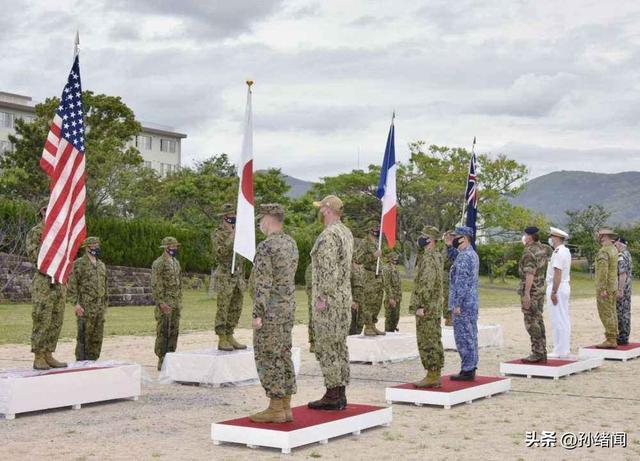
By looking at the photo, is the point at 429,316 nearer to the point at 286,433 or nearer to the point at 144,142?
the point at 286,433

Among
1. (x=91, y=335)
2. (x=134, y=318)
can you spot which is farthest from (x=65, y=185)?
(x=134, y=318)

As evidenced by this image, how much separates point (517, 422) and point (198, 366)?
177 inches

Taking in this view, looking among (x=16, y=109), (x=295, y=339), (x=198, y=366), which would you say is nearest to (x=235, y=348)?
(x=198, y=366)

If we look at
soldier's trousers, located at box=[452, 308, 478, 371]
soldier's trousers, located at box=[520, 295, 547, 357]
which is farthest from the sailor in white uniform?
soldier's trousers, located at box=[452, 308, 478, 371]

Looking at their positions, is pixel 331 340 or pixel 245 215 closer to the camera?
pixel 331 340

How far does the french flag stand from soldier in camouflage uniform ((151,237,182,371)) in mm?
3136

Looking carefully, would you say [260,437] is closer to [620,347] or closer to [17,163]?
[620,347]

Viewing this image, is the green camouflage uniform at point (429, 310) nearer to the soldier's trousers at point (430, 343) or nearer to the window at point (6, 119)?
the soldier's trousers at point (430, 343)

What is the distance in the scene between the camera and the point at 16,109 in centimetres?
7019

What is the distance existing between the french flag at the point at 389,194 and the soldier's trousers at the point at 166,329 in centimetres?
331

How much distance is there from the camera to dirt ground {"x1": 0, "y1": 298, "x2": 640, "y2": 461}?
8000 millimetres

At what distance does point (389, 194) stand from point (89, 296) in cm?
448

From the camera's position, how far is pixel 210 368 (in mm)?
11914

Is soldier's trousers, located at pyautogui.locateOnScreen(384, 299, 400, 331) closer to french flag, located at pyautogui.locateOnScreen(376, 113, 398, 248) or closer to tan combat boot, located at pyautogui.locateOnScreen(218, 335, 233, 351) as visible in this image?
french flag, located at pyautogui.locateOnScreen(376, 113, 398, 248)
